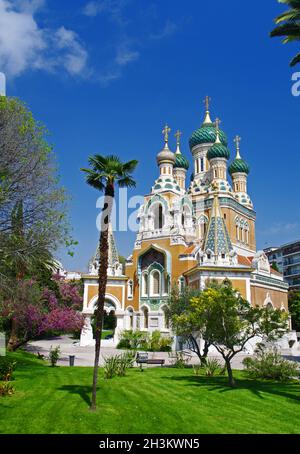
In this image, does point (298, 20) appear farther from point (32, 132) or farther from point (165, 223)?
point (165, 223)

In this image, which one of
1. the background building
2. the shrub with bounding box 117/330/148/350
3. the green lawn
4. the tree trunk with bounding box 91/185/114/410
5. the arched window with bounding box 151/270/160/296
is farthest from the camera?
the background building

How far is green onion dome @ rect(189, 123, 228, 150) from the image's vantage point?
48.5 m

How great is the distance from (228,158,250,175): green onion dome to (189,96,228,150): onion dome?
2.74 metres

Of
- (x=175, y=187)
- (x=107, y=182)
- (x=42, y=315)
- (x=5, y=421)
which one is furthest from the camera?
(x=175, y=187)

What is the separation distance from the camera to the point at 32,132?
59.0ft

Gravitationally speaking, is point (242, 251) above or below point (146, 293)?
above

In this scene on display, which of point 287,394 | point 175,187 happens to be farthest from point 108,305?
point 287,394

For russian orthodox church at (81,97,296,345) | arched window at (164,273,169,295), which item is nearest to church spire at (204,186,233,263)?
russian orthodox church at (81,97,296,345)

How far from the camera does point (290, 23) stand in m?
14.3

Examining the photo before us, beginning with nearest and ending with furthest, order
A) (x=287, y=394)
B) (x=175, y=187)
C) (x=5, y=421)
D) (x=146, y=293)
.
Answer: (x=5, y=421), (x=287, y=394), (x=146, y=293), (x=175, y=187)

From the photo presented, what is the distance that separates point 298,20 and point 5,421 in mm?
14721

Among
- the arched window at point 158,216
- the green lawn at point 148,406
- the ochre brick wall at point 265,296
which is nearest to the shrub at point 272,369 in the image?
the green lawn at point 148,406

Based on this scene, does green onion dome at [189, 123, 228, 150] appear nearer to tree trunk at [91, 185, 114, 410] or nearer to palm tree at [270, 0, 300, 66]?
palm tree at [270, 0, 300, 66]

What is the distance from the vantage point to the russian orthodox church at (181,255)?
3297 cm
